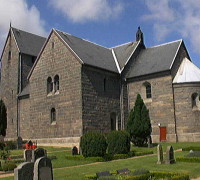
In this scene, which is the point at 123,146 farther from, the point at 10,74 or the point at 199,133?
the point at 10,74

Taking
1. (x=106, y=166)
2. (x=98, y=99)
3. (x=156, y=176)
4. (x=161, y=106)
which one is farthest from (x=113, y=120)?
(x=156, y=176)

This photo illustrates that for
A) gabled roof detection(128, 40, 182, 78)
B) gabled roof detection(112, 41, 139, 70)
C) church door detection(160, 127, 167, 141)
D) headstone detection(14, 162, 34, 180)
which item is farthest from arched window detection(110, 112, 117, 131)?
headstone detection(14, 162, 34, 180)

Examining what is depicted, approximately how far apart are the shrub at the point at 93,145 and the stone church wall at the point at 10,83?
20960mm

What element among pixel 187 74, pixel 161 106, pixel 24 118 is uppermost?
pixel 187 74

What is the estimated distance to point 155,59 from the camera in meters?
33.6

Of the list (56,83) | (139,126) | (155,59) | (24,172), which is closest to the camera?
(24,172)

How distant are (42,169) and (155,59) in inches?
1059

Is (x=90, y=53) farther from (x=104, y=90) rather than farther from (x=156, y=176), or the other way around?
(x=156, y=176)

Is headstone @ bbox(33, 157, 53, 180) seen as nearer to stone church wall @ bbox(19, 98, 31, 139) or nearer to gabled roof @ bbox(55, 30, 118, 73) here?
gabled roof @ bbox(55, 30, 118, 73)

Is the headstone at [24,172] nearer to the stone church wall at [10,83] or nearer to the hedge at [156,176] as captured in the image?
the hedge at [156,176]

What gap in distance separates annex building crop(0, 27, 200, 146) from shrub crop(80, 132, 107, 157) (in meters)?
8.33

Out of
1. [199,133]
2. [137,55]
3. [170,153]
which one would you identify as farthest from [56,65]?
[170,153]

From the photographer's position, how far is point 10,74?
131 feet

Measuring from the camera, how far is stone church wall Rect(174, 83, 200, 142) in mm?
28375
